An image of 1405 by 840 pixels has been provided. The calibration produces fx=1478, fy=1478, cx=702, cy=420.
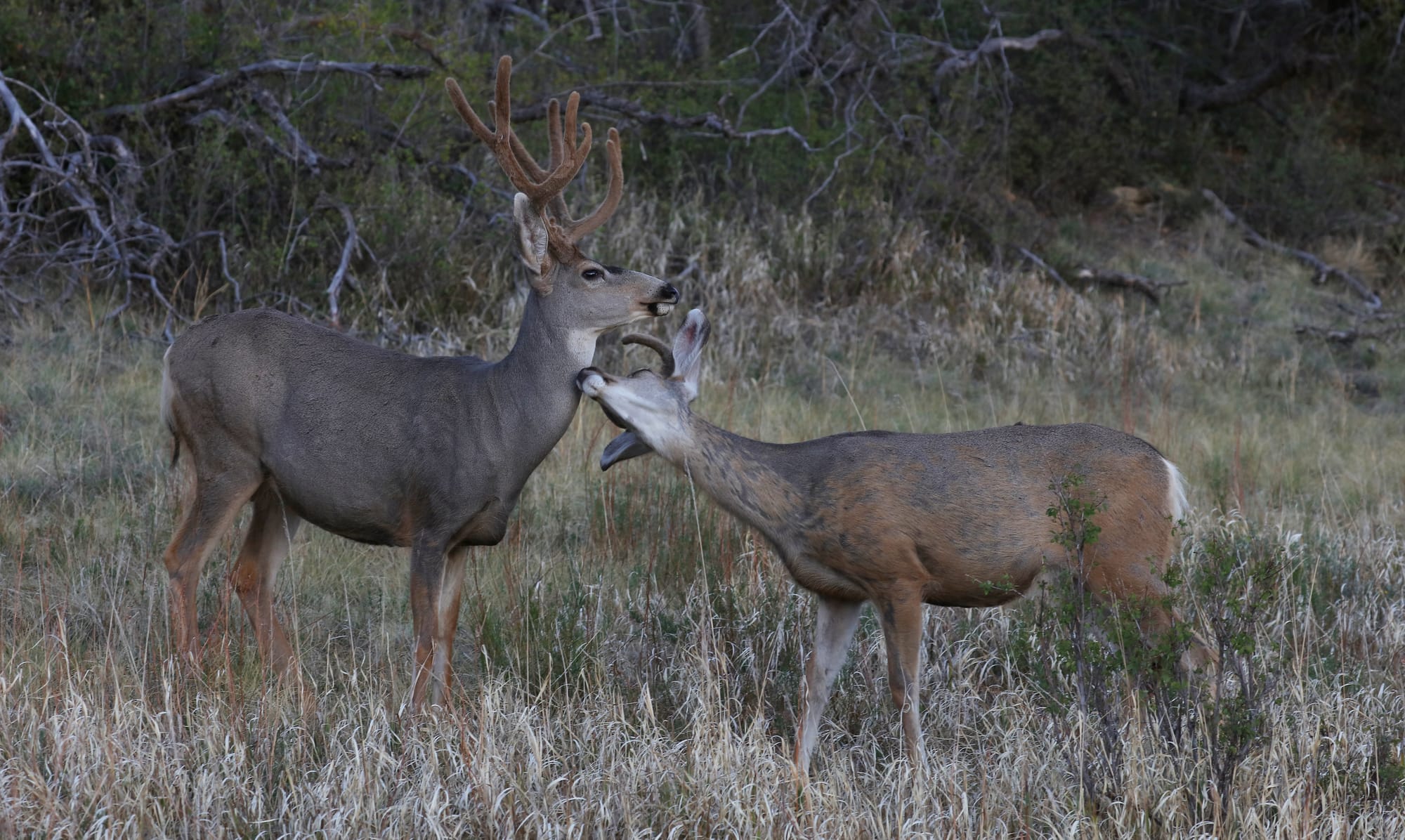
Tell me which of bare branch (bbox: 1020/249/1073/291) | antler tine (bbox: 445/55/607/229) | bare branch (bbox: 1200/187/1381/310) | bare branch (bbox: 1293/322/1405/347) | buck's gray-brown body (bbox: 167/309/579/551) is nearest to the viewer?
buck's gray-brown body (bbox: 167/309/579/551)

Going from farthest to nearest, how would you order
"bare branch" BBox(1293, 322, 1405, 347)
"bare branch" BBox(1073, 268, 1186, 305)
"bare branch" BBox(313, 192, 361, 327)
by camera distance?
"bare branch" BBox(1073, 268, 1186, 305)
"bare branch" BBox(1293, 322, 1405, 347)
"bare branch" BBox(313, 192, 361, 327)

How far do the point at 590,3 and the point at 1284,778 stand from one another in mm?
10950

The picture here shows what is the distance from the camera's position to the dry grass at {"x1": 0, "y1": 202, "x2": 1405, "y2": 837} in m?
4.11

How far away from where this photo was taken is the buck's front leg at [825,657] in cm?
487

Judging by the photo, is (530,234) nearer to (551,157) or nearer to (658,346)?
(551,157)

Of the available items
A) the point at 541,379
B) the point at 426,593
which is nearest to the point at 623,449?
the point at 541,379

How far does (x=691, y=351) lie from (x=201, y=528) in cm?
186

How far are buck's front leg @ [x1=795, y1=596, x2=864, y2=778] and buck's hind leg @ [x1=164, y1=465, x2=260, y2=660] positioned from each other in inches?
82.9

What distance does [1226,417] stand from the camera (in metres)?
10.2

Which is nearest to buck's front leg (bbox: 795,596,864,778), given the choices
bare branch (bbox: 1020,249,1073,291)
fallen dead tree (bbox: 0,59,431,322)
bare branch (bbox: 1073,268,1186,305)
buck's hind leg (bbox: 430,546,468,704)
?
buck's hind leg (bbox: 430,546,468,704)

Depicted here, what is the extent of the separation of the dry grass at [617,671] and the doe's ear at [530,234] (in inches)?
48.3

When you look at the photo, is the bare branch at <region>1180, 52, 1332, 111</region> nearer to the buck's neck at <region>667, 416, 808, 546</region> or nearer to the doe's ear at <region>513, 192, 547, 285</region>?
the doe's ear at <region>513, 192, 547, 285</region>

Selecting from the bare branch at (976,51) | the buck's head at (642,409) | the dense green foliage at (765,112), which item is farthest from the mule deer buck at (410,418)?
the bare branch at (976,51)

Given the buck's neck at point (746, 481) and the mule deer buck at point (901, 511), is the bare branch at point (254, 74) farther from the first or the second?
the buck's neck at point (746, 481)
